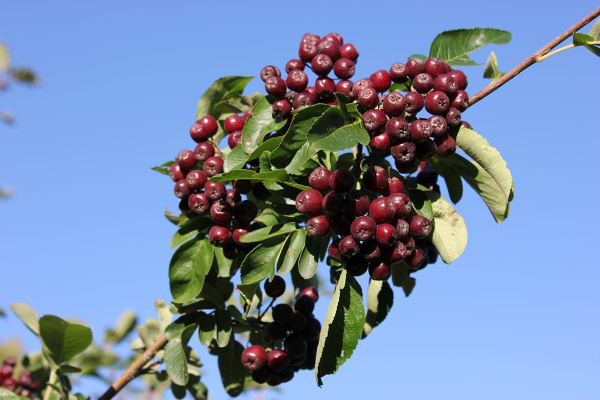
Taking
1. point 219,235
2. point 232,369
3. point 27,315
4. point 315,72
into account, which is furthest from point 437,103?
point 27,315

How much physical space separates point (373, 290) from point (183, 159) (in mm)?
1130

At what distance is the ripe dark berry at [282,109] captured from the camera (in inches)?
109

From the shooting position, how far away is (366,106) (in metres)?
2.54

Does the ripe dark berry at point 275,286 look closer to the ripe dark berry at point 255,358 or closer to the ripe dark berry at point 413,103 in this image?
the ripe dark berry at point 255,358

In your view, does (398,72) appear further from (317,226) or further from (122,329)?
(122,329)

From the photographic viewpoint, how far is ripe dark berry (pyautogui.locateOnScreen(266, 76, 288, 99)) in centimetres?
280

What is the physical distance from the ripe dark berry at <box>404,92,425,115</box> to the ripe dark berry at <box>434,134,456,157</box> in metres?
0.15

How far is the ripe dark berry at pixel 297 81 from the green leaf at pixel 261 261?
2.16 feet

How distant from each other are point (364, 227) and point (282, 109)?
683 mm

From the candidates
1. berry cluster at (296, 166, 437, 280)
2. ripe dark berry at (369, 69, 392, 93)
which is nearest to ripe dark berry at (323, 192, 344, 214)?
berry cluster at (296, 166, 437, 280)

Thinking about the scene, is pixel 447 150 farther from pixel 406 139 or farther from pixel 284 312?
pixel 284 312

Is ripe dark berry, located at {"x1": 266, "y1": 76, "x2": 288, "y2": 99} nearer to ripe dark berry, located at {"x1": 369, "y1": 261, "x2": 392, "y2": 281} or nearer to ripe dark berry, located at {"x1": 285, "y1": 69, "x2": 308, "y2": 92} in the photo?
ripe dark berry, located at {"x1": 285, "y1": 69, "x2": 308, "y2": 92}

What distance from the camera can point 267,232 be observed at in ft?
8.88

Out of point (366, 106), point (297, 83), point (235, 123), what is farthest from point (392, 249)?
point (235, 123)
